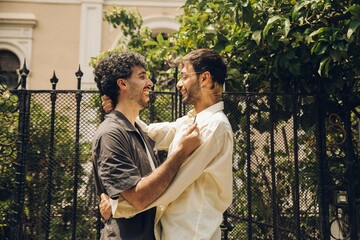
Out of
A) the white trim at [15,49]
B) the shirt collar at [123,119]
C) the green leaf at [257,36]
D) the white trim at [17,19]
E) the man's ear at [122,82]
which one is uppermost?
the white trim at [17,19]

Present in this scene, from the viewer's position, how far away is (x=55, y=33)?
11.4 metres

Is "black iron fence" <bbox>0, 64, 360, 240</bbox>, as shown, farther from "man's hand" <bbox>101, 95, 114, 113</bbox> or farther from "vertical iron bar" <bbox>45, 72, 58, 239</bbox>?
"man's hand" <bbox>101, 95, 114, 113</bbox>

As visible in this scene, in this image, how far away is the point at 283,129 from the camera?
11.9ft

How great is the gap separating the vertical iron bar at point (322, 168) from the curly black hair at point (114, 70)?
1807 mm

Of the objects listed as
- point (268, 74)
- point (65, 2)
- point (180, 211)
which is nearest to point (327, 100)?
point (268, 74)

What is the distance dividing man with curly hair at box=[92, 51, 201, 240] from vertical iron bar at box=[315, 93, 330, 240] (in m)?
1.68

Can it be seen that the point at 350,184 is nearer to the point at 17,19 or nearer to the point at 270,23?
the point at 270,23

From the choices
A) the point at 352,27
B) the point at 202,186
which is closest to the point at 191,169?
the point at 202,186

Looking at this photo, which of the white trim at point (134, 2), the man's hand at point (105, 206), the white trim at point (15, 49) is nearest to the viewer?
the man's hand at point (105, 206)

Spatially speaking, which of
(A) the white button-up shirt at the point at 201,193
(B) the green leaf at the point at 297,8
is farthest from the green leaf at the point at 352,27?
(A) the white button-up shirt at the point at 201,193

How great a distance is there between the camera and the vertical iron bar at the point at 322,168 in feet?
11.2

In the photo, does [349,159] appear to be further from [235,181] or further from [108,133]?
[108,133]

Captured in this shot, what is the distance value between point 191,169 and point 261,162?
1.81 meters

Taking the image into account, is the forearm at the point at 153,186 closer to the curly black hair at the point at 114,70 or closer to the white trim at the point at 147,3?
the curly black hair at the point at 114,70
